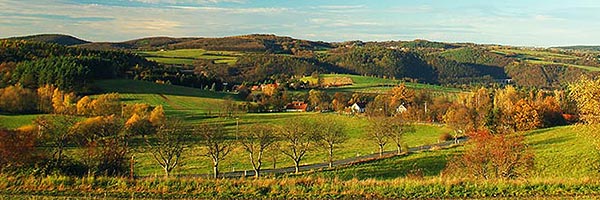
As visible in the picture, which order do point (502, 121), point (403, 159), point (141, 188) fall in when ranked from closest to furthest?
point (141, 188) < point (403, 159) < point (502, 121)

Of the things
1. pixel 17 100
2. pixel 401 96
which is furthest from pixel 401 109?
pixel 17 100

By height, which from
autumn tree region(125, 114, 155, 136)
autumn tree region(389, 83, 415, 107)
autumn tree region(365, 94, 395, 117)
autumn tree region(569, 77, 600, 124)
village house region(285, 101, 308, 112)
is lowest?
village house region(285, 101, 308, 112)

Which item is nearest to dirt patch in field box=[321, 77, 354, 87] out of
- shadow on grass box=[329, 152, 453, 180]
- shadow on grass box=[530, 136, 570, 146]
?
shadow on grass box=[530, 136, 570, 146]

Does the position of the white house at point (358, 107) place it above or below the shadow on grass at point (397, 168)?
below

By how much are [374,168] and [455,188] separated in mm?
31050

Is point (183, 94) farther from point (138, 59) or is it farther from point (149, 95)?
point (138, 59)

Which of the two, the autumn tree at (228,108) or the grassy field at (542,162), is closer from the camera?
the grassy field at (542,162)

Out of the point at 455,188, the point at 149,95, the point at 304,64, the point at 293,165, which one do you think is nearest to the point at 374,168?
the point at 293,165

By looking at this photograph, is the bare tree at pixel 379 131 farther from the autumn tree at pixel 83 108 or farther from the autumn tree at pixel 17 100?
the autumn tree at pixel 17 100

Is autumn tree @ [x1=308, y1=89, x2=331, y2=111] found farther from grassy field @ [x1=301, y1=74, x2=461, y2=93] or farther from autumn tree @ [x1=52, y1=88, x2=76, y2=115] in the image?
autumn tree @ [x1=52, y1=88, x2=76, y2=115]

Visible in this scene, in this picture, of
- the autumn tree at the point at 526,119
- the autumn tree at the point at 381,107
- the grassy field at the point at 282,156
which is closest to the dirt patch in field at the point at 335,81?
the autumn tree at the point at 381,107

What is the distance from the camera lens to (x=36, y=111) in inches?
3642

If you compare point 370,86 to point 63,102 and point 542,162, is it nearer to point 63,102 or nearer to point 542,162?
point 63,102

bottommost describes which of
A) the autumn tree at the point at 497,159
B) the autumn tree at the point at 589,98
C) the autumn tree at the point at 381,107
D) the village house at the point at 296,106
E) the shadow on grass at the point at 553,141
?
the village house at the point at 296,106
